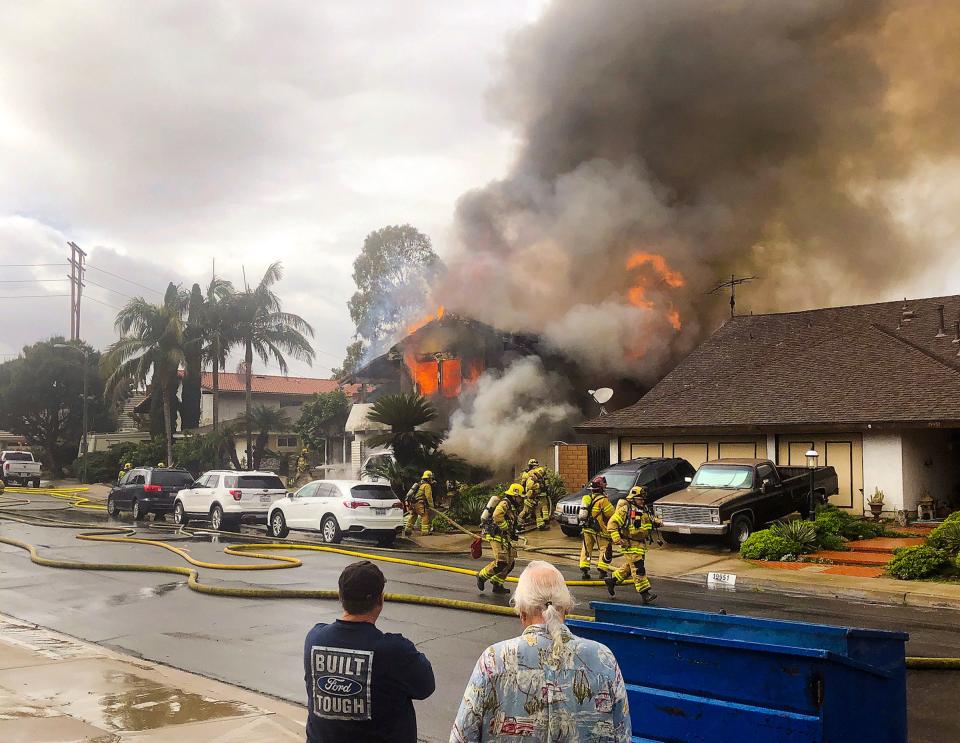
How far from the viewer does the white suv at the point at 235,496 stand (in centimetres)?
2267

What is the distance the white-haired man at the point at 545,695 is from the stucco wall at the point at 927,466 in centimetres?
1968

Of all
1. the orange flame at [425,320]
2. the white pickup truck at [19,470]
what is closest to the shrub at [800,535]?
the orange flame at [425,320]

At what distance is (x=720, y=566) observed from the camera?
51.1 ft

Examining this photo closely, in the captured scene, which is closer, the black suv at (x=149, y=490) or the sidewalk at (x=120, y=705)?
the sidewalk at (x=120, y=705)

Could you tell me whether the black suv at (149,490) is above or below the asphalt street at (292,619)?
above

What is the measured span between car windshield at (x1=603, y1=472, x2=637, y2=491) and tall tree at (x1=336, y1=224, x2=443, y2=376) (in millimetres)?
28359

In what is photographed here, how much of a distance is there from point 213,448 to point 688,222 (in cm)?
2453

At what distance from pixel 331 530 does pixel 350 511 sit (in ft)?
2.64

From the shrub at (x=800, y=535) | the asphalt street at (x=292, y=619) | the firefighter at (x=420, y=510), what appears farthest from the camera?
the firefighter at (x=420, y=510)

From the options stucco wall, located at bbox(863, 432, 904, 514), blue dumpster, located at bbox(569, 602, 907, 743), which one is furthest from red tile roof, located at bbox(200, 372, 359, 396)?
blue dumpster, located at bbox(569, 602, 907, 743)

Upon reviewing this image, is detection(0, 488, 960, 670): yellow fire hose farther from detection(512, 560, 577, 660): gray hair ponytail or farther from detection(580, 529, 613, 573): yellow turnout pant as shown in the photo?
detection(512, 560, 577, 660): gray hair ponytail

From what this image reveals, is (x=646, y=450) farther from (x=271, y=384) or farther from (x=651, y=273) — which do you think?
(x=271, y=384)

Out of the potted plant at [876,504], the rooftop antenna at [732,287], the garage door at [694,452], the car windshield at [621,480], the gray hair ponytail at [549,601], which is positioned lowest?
the potted plant at [876,504]

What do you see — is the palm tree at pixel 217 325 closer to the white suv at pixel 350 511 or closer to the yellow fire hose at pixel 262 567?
the yellow fire hose at pixel 262 567
